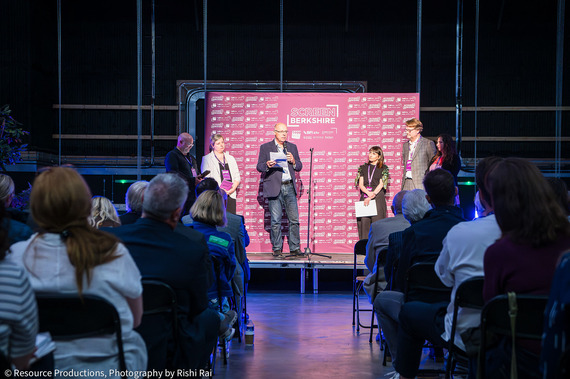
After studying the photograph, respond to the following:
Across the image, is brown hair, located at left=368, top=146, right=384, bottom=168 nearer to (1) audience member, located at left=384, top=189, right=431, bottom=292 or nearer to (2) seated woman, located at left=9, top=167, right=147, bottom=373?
(1) audience member, located at left=384, top=189, right=431, bottom=292

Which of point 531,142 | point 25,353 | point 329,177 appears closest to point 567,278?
point 25,353

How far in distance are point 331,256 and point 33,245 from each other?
19.8 feet

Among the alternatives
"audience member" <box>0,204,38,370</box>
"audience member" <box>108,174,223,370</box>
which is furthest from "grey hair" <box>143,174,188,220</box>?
"audience member" <box>0,204,38,370</box>

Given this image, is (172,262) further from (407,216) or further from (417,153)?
(417,153)

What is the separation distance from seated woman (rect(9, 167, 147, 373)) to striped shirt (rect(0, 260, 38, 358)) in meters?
0.21

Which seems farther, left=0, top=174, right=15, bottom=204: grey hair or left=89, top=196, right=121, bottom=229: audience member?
left=0, top=174, right=15, bottom=204: grey hair

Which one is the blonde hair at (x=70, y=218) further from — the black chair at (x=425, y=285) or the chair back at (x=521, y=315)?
the black chair at (x=425, y=285)

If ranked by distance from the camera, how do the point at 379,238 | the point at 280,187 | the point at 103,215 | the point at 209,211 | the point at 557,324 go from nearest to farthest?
the point at 557,324
the point at 103,215
the point at 209,211
the point at 379,238
the point at 280,187

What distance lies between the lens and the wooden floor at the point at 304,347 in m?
3.66

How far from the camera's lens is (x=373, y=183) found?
8.02 m

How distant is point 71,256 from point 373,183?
660 cm

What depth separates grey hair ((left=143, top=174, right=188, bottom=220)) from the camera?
2322 mm

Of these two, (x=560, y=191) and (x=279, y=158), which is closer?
(x=560, y=191)

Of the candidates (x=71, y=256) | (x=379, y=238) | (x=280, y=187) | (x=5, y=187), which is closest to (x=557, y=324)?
(x=71, y=256)
